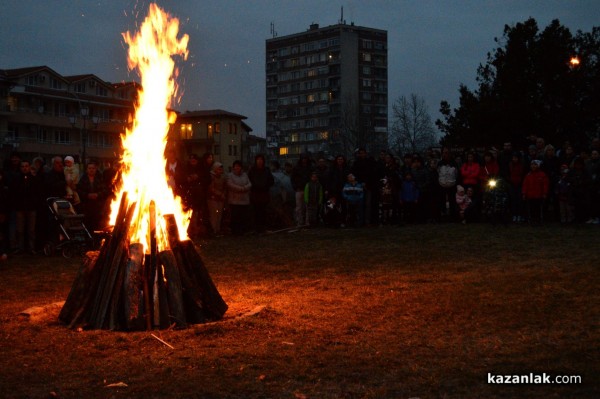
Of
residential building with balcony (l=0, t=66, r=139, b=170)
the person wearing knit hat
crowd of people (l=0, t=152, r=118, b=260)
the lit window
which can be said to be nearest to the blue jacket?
the person wearing knit hat

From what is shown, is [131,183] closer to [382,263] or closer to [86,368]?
[86,368]

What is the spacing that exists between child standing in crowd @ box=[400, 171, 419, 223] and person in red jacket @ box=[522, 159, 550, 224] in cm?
312

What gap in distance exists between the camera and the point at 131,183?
1014cm

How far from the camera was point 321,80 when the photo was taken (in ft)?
424

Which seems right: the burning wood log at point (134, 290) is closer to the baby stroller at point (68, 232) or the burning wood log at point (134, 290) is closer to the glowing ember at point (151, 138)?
the glowing ember at point (151, 138)

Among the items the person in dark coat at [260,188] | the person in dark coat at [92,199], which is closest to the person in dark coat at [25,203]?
the person in dark coat at [92,199]

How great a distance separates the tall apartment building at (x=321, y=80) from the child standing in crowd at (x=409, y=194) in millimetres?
98302

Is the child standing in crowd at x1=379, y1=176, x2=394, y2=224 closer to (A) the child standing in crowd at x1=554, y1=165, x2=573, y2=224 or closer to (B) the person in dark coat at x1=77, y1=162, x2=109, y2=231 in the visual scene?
(A) the child standing in crowd at x1=554, y1=165, x2=573, y2=224

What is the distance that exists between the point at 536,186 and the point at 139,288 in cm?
1409

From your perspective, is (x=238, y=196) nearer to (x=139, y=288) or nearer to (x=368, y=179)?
(x=368, y=179)

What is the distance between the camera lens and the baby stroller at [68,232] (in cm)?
1596

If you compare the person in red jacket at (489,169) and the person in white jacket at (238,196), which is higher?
the person in red jacket at (489,169)

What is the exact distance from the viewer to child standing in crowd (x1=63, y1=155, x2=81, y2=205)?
17.5 meters

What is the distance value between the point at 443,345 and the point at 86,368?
140 inches
